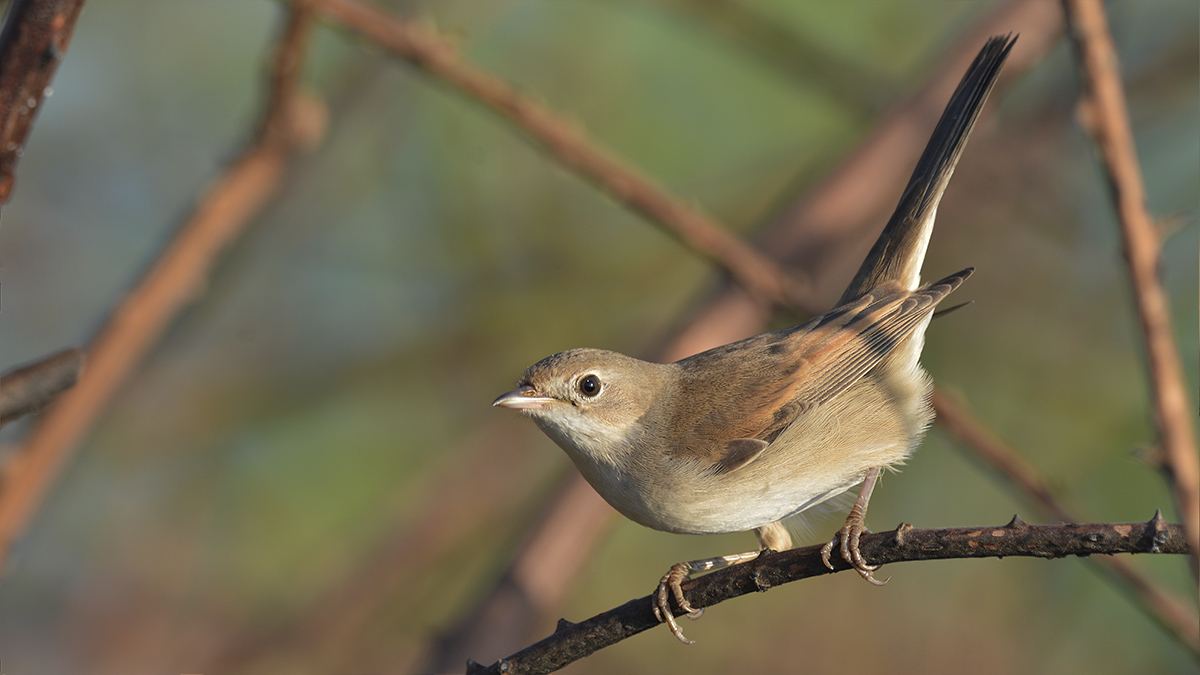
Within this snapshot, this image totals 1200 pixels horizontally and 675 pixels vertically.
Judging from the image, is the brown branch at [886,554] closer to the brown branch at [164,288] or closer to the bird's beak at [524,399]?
the bird's beak at [524,399]

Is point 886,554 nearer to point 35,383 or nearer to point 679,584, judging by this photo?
point 679,584

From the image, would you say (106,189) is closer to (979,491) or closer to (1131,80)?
(979,491)

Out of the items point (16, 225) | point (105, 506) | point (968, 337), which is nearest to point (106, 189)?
point (16, 225)

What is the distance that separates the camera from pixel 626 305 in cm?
681

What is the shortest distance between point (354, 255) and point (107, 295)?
1722 mm

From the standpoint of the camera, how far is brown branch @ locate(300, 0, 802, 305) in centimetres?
297

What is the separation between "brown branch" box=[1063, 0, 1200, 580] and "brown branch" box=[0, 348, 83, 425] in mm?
1648

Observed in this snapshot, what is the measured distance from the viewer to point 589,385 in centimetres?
339

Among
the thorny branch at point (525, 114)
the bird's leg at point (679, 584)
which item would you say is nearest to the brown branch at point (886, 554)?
the bird's leg at point (679, 584)

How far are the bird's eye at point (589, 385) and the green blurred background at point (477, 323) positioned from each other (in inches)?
90.6

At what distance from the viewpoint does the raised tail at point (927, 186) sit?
122 inches

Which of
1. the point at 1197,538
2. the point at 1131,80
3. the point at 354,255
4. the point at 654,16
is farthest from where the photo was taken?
the point at 354,255

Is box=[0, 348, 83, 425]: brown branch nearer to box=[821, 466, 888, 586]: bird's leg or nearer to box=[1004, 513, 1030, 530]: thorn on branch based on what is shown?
box=[821, 466, 888, 586]: bird's leg

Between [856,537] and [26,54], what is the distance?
222cm
